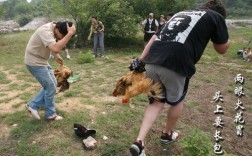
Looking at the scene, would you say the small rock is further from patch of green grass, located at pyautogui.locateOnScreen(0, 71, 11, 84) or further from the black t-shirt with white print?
patch of green grass, located at pyautogui.locateOnScreen(0, 71, 11, 84)

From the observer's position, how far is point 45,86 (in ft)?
14.4

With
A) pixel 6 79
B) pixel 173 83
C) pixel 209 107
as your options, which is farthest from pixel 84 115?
pixel 6 79

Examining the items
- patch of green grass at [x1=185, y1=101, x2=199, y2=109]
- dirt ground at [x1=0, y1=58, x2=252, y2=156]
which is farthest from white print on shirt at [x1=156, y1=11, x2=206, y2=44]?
patch of green grass at [x1=185, y1=101, x2=199, y2=109]

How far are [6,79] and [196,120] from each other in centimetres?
521

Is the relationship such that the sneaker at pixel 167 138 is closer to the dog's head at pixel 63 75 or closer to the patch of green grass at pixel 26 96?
the dog's head at pixel 63 75

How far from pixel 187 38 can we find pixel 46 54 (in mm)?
2138

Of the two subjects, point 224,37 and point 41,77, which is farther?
point 41,77

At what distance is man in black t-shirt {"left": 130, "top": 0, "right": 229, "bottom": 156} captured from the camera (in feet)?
10.2

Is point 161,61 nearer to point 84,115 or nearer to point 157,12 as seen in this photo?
point 84,115

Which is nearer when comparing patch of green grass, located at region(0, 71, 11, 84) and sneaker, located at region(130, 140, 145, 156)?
sneaker, located at region(130, 140, 145, 156)

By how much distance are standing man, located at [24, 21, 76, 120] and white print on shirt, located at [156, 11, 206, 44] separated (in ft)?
4.57

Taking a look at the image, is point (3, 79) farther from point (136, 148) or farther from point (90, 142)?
→ point (136, 148)

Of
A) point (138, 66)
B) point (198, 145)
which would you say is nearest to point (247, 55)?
point (198, 145)

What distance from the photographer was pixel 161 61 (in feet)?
10.3
